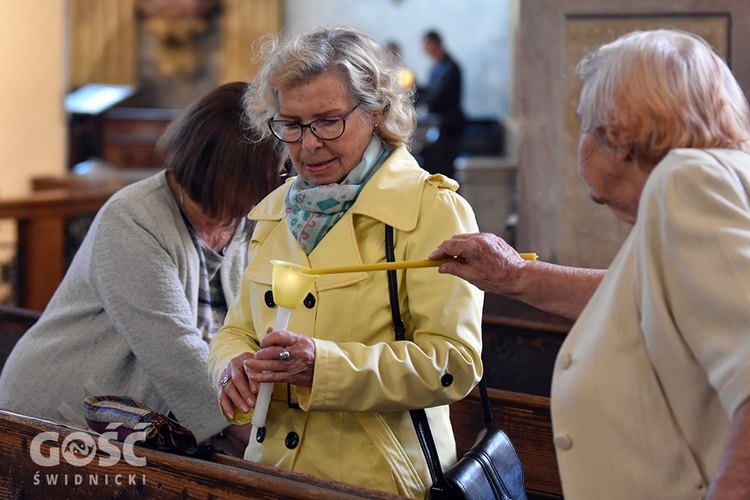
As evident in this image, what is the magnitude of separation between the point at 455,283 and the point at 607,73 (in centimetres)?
57

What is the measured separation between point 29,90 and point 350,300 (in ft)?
19.8

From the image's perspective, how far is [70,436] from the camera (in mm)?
2082

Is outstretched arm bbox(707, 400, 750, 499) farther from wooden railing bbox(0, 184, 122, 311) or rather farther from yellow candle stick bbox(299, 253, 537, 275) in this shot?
wooden railing bbox(0, 184, 122, 311)

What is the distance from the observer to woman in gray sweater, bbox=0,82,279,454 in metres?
2.48

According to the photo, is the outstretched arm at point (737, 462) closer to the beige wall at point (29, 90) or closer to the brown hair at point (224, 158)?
the brown hair at point (224, 158)

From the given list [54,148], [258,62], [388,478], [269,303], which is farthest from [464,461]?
[54,148]

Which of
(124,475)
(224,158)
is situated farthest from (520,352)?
(124,475)

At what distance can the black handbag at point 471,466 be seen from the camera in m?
1.84

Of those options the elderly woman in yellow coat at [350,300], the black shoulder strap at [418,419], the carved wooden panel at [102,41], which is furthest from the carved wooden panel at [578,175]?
the carved wooden panel at [102,41]

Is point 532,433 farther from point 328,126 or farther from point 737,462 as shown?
point 737,462

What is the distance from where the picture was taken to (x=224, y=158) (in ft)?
8.24

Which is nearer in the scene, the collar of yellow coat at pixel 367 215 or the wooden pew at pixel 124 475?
the wooden pew at pixel 124 475

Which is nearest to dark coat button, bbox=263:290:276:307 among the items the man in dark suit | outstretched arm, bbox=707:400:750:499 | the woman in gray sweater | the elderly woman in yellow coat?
the elderly woman in yellow coat

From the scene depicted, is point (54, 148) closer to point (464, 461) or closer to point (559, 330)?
point (559, 330)
